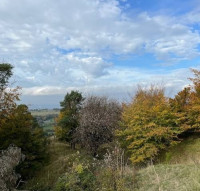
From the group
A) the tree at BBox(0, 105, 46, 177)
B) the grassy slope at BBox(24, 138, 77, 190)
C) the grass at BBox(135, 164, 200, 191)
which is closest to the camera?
the grass at BBox(135, 164, 200, 191)

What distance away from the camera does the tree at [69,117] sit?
2680 centimetres

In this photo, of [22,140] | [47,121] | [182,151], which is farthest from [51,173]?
[47,121]

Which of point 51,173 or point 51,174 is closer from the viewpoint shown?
point 51,174

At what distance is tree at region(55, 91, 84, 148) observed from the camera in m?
26.8

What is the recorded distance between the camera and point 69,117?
2695 cm

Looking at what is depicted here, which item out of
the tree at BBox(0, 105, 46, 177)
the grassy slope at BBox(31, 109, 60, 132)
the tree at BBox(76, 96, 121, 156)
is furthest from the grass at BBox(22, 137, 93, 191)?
the grassy slope at BBox(31, 109, 60, 132)

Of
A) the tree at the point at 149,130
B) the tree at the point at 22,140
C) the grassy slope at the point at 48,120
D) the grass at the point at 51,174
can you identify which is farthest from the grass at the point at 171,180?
the grassy slope at the point at 48,120

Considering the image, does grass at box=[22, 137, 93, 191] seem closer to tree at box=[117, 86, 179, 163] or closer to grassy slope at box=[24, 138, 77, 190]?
grassy slope at box=[24, 138, 77, 190]

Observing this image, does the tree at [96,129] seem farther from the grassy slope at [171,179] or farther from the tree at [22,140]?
the grassy slope at [171,179]

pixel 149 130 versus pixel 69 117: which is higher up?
pixel 69 117

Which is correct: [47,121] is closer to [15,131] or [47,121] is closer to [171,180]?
[15,131]

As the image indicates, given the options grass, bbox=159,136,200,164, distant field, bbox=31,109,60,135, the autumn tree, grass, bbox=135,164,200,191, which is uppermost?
the autumn tree

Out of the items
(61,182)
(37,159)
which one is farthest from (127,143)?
(61,182)

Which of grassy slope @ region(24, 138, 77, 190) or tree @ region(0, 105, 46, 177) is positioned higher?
tree @ region(0, 105, 46, 177)
